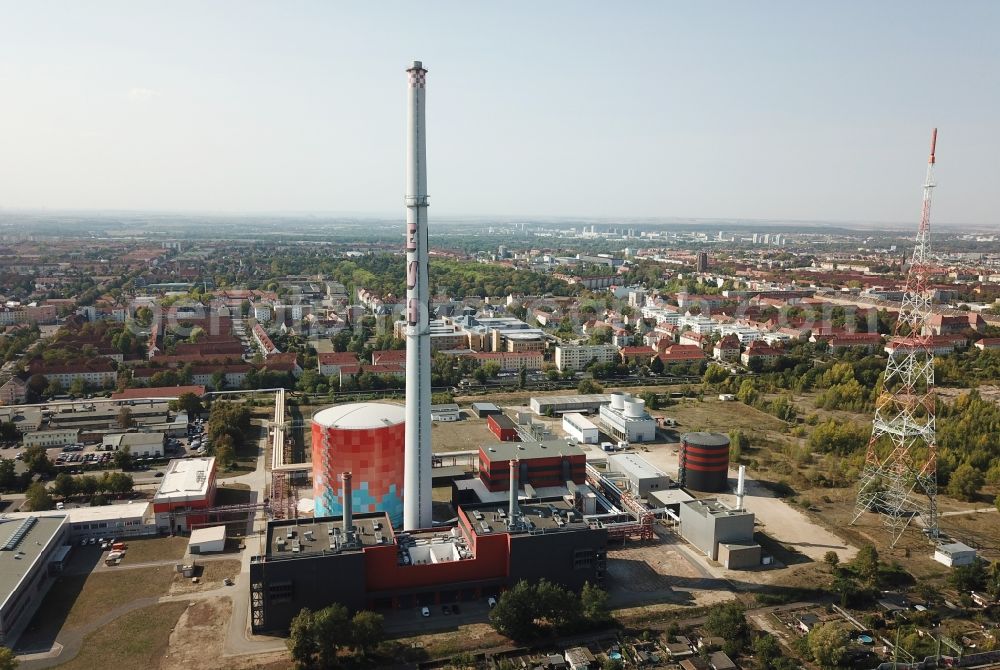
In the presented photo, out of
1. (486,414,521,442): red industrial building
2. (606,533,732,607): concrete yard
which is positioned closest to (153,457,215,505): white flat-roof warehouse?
(486,414,521,442): red industrial building

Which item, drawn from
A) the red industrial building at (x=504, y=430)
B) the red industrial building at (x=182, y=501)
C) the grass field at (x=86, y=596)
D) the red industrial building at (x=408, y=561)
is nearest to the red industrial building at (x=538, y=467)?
the red industrial building at (x=408, y=561)

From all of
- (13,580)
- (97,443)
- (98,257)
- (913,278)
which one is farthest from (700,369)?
(98,257)

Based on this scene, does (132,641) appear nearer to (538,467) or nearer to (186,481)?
(186,481)

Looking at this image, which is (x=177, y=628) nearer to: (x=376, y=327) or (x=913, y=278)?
(x=913, y=278)

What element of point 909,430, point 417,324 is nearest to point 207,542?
point 417,324

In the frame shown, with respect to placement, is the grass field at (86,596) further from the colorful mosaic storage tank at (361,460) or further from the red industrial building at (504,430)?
the red industrial building at (504,430)

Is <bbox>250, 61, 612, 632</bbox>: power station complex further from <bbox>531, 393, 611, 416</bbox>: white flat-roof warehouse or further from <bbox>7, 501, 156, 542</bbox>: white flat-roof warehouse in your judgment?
<bbox>531, 393, 611, 416</bbox>: white flat-roof warehouse
